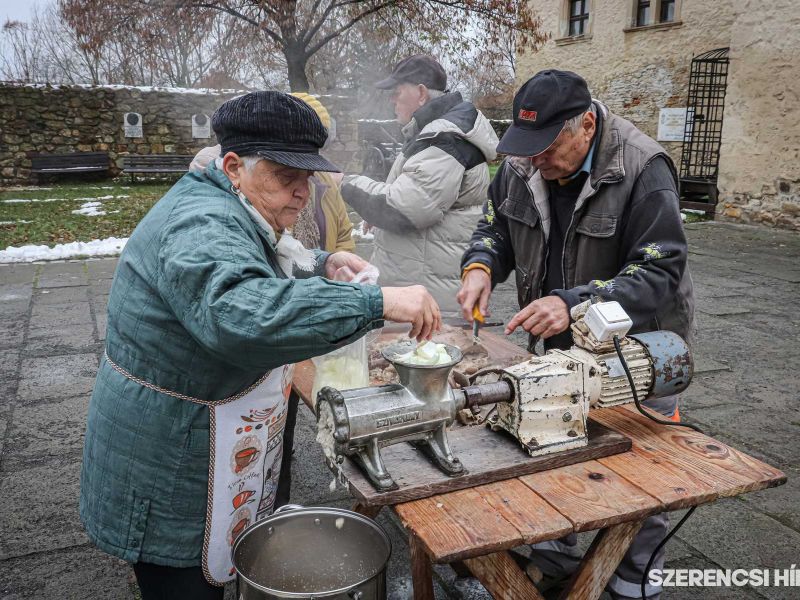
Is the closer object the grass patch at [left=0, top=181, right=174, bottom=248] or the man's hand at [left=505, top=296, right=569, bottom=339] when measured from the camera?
the man's hand at [left=505, top=296, right=569, bottom=339]

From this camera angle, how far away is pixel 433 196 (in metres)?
3.38

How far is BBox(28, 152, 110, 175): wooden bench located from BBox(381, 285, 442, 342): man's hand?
1604 centimetres

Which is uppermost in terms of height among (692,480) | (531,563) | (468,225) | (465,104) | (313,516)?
(465,104)

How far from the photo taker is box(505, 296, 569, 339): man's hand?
2133mm

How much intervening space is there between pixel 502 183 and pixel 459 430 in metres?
1.28

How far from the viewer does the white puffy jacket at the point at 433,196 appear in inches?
132

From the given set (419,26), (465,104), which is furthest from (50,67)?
(465,104)

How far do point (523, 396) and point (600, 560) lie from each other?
0.48 metres

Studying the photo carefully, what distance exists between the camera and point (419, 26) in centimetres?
1467

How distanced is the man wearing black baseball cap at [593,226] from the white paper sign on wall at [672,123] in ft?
40.8

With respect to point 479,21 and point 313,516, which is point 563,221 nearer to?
point 313,516

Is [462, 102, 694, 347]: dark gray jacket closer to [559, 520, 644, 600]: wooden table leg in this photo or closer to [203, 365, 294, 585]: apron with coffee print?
[559, 520, 644, 600]: wooden table leg

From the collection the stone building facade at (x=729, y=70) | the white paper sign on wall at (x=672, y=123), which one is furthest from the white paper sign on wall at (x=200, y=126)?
the white paper sign on wall at (x=672, y=123)

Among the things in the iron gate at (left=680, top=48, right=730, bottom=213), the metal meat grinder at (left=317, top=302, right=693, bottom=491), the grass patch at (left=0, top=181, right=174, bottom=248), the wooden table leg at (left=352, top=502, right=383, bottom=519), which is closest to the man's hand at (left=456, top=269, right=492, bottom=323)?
the metal meat grinder at (left=317, top=302, right=693, bottom=491)
